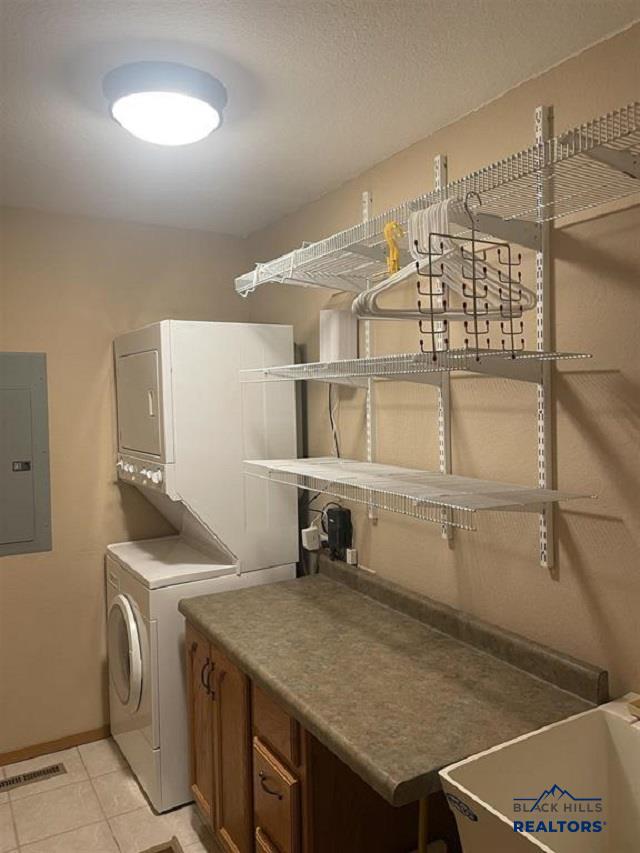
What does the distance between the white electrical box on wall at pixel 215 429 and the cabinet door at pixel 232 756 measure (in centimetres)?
64

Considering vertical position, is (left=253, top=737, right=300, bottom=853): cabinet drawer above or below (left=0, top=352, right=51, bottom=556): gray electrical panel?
below

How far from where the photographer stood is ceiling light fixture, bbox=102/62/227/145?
1.71 m

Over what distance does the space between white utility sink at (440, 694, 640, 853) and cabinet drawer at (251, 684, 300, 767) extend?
1.84 ft

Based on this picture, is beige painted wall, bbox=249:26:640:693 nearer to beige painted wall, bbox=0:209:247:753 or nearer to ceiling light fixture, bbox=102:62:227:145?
ceiling light fixture, bbox=102:62:227:145

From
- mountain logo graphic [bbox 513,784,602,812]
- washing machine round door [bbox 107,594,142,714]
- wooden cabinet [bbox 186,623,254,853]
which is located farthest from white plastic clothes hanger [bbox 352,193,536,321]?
washing machine round door [bbox 107,594,142,714]

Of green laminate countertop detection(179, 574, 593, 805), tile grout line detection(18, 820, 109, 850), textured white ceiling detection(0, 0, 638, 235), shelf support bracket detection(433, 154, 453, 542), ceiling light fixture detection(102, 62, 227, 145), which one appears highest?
textured white ceiling detection(0, 0, 638, 235)

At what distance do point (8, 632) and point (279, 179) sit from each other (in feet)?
7.85

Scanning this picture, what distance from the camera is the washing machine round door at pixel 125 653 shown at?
8.57ft

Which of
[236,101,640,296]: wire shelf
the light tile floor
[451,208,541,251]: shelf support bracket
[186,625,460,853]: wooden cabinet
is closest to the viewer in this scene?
[236,101,640,296]: wire shelf

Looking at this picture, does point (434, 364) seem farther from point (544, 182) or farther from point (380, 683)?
point (380, 683)

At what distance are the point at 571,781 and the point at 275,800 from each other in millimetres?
834

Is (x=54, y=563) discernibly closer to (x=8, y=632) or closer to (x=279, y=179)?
(x=8, y=632)

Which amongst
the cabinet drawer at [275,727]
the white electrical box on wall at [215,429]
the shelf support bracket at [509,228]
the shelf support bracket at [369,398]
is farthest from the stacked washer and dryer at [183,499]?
the shelf support bracket at [509,228]

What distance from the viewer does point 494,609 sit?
1.99 m
